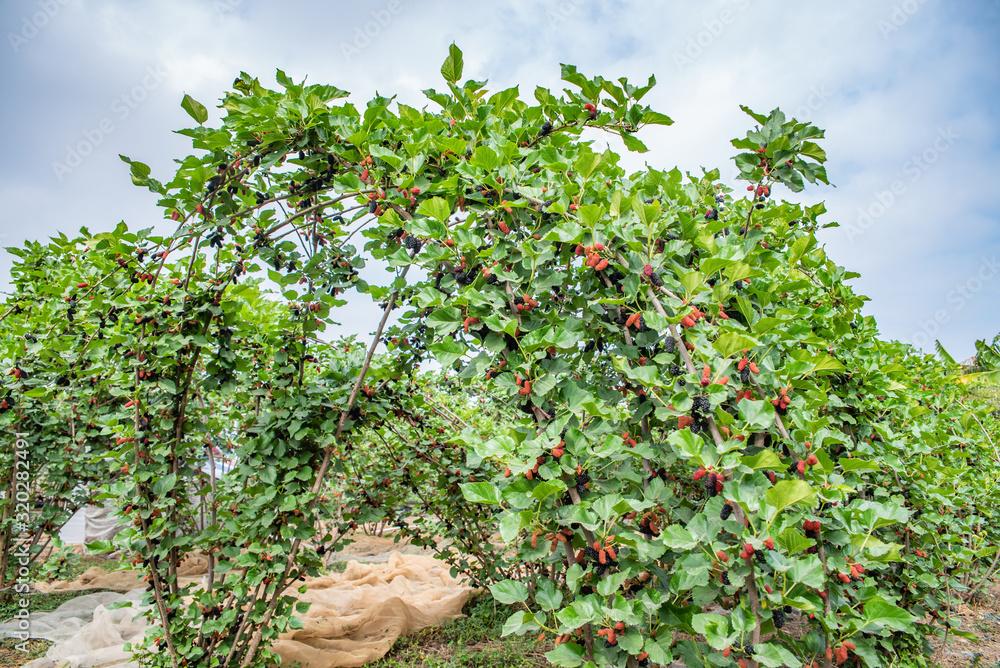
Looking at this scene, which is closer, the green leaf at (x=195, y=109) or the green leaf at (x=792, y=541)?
the green leaf at (x=792, y=541)

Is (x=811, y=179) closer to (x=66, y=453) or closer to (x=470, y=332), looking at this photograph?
(x=470, y=332)

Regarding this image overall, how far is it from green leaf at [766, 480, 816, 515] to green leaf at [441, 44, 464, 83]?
152 cm

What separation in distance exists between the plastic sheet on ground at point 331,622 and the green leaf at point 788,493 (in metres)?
2.24

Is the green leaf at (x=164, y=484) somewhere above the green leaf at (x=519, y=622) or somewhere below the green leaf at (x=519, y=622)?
above

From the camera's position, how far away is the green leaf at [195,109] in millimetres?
1702

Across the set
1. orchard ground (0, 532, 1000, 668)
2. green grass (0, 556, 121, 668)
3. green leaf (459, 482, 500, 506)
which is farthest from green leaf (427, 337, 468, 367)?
green grass (0, 556, 121, 668)

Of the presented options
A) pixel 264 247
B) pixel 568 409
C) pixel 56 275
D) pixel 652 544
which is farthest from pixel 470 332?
pixel 56 275

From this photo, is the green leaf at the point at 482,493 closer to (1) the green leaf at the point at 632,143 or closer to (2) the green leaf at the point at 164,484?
(1) the green leaf at the point at 632,143

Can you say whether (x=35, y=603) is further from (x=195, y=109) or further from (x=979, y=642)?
(x=979, y=642)

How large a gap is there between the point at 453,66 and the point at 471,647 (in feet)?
10.7

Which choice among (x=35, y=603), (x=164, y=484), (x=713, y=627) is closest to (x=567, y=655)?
(x=713, y=627)

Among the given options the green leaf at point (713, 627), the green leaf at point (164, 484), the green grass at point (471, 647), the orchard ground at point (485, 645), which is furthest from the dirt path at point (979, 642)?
the green leaf at point (164, 484)

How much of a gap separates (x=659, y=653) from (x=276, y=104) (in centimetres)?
186

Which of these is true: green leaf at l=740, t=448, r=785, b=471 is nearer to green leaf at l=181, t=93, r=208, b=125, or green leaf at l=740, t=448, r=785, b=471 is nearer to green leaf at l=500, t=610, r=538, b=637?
green leaf at l=500, t=610, r=538, b=637
